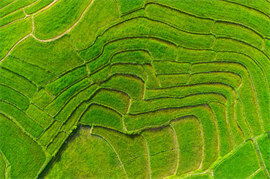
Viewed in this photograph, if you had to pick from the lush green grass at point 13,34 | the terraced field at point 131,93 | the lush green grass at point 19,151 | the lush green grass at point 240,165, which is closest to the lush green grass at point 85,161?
the terraced field at point 131,93

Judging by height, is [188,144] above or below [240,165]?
above

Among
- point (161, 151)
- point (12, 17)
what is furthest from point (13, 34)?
point (161, 151)

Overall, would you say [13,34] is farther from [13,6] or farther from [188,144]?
Result: [188,144]

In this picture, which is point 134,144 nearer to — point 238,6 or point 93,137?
point 93,137

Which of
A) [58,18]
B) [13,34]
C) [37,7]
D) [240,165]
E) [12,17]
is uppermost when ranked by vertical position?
[37,7]

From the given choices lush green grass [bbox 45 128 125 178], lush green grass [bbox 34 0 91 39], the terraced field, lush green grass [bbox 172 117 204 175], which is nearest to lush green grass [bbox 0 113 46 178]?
the terraced field

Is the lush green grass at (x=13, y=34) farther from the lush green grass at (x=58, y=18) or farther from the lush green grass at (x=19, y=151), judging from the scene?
the lush green grass at (x=19, y=151)

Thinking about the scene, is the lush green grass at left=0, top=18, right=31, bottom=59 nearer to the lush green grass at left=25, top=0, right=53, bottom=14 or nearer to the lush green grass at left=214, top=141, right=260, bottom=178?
the lush green grass at left=25, top=0, right=53, bottom=14

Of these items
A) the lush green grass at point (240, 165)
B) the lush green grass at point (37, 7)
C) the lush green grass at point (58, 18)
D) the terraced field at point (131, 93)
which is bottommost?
the lush green grass at point (240, 165)

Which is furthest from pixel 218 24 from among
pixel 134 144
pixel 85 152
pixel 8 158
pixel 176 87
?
pixel 8 158

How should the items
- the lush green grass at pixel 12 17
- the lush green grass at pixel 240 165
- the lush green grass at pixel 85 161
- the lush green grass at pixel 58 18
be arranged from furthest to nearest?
the lush green grass at pixel 12 17 < the lush green grass at pixel 58 18 < the lush green grass at pixel 85 161 < the lush green grass at pixel 240 165

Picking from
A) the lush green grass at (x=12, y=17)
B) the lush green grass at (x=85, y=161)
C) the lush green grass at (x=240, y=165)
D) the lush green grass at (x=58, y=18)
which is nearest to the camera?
the lush green grass at (x=240, y=165)
